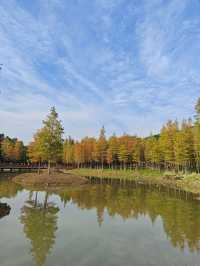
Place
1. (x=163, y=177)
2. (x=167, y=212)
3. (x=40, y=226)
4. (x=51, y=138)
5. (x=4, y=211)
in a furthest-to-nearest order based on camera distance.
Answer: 1. (x=163, y=177)
2. (x=51, y=138)
3. (x=167, y=212)
4. (x=4, y=211)
5. (x=40, y=226)

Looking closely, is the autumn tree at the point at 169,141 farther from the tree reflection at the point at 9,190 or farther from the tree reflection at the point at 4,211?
the tree reflection at the point at 4,211

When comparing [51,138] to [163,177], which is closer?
[51,138]

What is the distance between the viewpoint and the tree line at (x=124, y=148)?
50281 millimetres

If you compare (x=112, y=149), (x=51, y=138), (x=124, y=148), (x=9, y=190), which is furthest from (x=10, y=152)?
(x=9, y=190)

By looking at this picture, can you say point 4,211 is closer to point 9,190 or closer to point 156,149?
point 9,190

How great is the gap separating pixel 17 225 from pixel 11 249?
485 centimetres

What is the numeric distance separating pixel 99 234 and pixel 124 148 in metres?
59.2

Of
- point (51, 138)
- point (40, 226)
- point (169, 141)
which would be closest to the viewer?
point (40, 226)

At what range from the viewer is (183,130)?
60.4 meters

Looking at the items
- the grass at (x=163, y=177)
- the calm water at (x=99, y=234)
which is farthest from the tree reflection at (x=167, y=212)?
the grass at (x=163, y=177)

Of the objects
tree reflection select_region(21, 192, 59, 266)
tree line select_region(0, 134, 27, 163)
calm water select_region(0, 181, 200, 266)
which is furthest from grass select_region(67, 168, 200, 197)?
tree line select_region(0, 134, 27, 163)

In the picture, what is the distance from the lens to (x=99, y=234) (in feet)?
53.5

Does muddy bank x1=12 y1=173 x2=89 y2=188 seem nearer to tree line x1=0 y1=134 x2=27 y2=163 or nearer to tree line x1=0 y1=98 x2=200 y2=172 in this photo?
tree line x1=0 y1=98 x2=200 y2=172

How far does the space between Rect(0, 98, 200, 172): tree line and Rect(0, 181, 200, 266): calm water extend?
24.0 m
